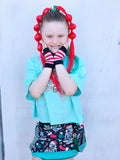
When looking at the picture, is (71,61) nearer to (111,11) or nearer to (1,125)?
(111,11)

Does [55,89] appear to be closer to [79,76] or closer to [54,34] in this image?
[79,76]

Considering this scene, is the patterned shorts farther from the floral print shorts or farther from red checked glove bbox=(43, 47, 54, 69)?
red checked glove bbox=(43, 47, 54, 69)

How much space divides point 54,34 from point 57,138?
1.90 feet

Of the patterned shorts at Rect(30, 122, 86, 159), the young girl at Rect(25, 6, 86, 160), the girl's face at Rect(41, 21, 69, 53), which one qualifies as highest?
the girl's face at Rect(41, 21, 69, 53)

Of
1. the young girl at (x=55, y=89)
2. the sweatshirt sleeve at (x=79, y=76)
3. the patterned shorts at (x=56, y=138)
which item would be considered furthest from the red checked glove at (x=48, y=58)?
the patterned shorts at (x=56, y=138)

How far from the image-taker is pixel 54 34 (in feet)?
4.51

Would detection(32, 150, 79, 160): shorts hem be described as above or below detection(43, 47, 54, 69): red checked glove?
below

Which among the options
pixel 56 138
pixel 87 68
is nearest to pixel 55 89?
pixel 56 138

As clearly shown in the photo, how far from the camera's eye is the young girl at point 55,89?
4.47ft

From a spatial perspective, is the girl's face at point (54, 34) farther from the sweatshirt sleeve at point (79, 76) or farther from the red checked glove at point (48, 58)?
the sweatshirt sleeve at point (79, 76)

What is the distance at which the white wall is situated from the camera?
1.68 m

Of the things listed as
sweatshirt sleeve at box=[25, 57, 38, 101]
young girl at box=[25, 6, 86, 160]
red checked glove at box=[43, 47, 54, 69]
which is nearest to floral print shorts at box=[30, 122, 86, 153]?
young girl at box=[25, 6, 86, 160]

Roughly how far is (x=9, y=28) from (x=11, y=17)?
0.07 meters

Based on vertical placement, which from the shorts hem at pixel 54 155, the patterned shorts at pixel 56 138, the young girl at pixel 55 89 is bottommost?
the shorts hem at pixel 54 155
